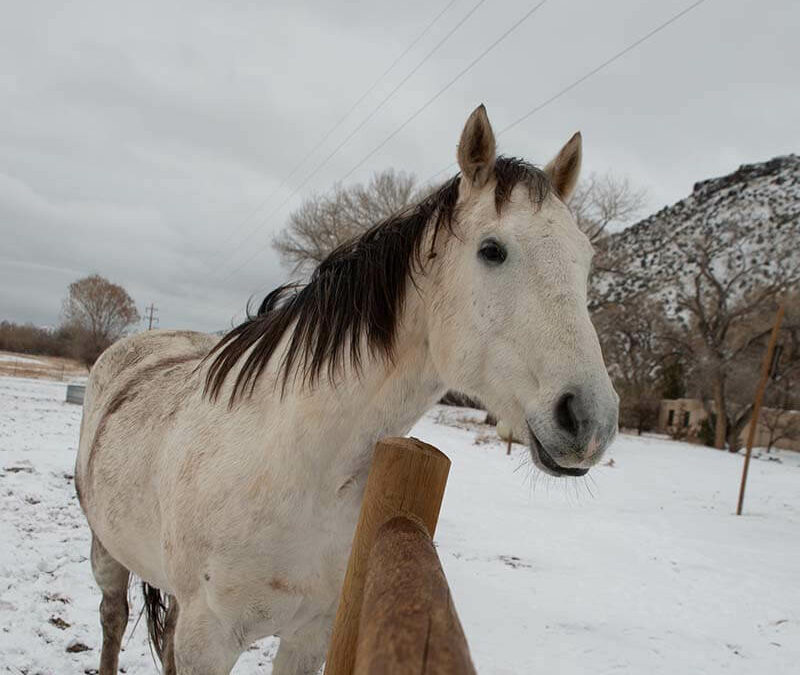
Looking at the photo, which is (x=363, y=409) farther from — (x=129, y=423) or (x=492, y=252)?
(x=129, y=423)

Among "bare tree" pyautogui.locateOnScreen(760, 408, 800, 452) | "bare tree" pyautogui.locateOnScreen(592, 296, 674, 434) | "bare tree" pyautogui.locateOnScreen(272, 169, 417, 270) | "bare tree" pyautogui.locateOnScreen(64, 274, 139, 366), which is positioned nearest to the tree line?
"bare tree" pyautogui.locateOnScreen(64, 274, 139, 366)

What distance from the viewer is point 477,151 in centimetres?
168

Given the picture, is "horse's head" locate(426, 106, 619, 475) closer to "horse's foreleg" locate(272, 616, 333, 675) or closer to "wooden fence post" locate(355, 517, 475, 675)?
"wooden fence post" locate(355, 517, 475, 675)

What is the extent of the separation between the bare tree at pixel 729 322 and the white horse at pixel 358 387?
Result: 75.1 feet

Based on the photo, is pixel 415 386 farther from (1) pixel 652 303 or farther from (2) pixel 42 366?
(2) pixel 42 366

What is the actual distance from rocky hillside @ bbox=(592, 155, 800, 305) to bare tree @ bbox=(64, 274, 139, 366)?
136 ft

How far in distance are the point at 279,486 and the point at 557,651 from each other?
9.75 ft

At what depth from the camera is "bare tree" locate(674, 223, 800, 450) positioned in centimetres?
2089

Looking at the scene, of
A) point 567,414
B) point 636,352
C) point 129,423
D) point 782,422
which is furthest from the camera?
point 636,352

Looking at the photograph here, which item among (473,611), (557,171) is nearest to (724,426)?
(473,611)

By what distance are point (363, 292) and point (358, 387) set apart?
33 cm

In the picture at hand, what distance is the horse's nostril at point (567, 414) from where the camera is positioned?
4.04ft

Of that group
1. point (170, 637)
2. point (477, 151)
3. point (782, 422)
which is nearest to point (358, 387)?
point (477, 151)

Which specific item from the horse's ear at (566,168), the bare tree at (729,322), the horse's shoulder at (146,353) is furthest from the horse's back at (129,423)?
the bare tree at (729,322)
